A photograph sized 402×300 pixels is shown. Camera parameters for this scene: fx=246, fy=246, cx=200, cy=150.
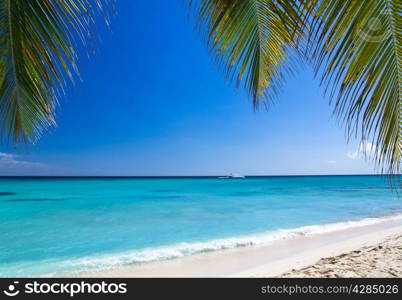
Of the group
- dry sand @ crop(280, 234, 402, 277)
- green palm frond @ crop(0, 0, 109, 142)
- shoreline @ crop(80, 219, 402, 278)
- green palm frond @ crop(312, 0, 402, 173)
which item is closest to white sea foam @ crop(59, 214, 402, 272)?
shoreline @ crop(80, 219, 402, 278)

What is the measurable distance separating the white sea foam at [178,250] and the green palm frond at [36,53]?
443 cm

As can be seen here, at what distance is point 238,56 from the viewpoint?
2.16 m

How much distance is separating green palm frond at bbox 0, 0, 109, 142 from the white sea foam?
14.5 ft

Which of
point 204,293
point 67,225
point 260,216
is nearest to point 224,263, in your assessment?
point 204,293

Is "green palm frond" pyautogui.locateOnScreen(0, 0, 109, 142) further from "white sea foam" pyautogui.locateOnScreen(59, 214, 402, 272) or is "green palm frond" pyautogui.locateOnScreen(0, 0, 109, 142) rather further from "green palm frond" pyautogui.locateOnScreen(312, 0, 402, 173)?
"white sea foam" pyautogui.locateOnScreen(59, 214, 402, 272)

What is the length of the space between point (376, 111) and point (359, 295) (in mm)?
2477

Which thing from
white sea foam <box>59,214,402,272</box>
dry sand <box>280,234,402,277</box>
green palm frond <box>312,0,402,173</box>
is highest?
green palm frond <box>312,0,402,173</box>

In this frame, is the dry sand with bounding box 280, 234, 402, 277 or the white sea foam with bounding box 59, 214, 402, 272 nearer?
the dry sand with bounding box 280, 234, 402, 277

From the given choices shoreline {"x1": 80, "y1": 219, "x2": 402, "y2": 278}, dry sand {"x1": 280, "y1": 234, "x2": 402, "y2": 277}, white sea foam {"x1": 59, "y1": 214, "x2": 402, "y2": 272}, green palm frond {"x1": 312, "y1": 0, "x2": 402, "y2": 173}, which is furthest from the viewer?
white sea foam {"x1": 59, "y1": 214, "x2": 402, "y2": 272}

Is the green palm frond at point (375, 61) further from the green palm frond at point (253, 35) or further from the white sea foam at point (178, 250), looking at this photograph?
the white sea foam at point (178, 250)

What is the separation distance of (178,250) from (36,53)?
229 inches

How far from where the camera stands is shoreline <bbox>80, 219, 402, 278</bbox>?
4.57m

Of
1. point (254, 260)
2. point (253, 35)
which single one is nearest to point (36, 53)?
point (253, 35)

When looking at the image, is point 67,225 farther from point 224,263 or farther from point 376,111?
point 376,111
